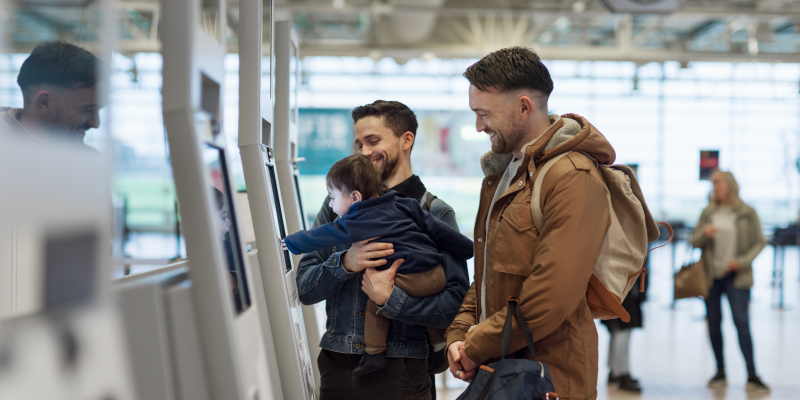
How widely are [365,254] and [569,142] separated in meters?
0.69

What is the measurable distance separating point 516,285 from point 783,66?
15611 mm

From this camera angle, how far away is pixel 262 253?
1938 millimetres

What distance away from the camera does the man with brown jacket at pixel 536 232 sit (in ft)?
4.79

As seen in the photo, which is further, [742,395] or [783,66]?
[783,66]

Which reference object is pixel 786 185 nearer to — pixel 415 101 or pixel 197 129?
pixel 415 101

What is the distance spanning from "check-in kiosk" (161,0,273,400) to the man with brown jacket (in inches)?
25.4

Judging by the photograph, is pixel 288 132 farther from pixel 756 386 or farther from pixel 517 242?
pixel 756 386

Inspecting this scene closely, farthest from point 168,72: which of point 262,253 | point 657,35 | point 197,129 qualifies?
point 657,35

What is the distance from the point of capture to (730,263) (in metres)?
5.07

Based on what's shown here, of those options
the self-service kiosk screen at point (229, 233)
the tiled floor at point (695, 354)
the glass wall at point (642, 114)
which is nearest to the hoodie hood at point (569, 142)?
the self-service kiosk screen at point (229, 233)

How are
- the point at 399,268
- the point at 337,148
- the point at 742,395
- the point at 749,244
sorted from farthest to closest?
the point at 337,148
the point at 749,244
the point at 742,395
the point at 399,268

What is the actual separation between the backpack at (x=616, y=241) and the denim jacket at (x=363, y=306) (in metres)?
0.49

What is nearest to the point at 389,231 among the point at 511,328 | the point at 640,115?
the point at 511,328

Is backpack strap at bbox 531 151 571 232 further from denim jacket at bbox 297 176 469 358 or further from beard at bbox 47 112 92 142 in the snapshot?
beard at bbox 47 112 92 142
